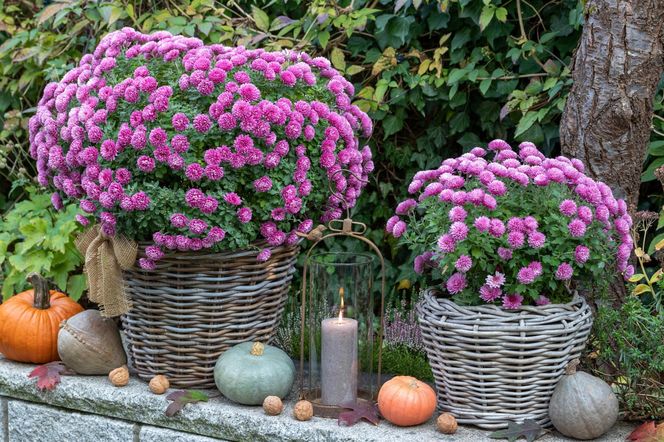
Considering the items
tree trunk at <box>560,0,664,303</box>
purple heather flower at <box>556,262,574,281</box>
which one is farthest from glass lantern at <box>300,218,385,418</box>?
tree trunk at <box>560,0,664,303</box>

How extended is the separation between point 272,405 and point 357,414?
239 millimetres

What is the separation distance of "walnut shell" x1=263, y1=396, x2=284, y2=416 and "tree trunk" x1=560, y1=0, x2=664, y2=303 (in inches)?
42.2

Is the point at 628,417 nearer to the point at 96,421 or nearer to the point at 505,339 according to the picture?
the point at 505,339

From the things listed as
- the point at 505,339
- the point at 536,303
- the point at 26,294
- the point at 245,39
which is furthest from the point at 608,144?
the point at 26,294

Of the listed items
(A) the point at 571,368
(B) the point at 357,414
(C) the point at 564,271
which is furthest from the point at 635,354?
(B) the point at 357,414

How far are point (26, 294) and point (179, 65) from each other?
103cm

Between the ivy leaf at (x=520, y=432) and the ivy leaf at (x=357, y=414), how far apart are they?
33 cm

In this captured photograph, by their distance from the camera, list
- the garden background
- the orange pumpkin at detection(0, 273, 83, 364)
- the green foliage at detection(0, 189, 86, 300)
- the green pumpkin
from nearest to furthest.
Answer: the green pumpkin
the orange pumpkin at detection(0, 273, 83, 364)
the garden background
the green foliage at detection(0, 189, 86, 300)

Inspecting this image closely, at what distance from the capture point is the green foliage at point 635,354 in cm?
231

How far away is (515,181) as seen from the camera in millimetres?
2338

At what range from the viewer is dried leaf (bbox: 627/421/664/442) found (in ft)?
7.18

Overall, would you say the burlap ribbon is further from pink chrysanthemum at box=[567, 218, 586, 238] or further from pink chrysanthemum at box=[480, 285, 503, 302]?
pink chrysanthemum at box=[567, 218, 586, 238]

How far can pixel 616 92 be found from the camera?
259 cm

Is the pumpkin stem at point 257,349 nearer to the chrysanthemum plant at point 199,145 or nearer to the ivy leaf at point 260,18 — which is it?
the chrysanthemum plant at point 199,145
